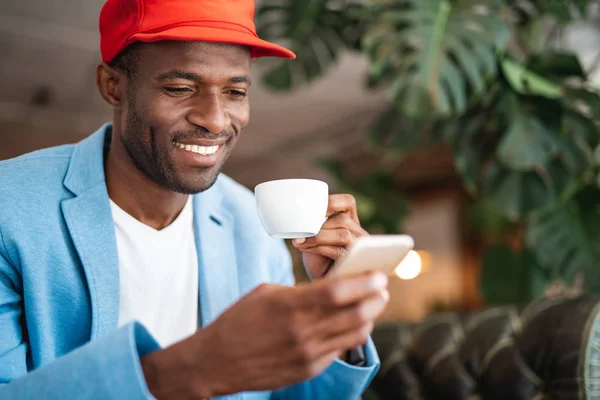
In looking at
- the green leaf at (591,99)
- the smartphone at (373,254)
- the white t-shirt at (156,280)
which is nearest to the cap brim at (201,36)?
the white t-shirt at (156,280)

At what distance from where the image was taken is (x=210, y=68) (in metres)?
0.92

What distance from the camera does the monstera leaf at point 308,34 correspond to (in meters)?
2.39

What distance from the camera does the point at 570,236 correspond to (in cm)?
208

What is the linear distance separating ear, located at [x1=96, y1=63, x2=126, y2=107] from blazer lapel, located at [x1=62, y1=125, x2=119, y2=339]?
0.13 m

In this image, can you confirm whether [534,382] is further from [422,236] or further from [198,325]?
[422,236]

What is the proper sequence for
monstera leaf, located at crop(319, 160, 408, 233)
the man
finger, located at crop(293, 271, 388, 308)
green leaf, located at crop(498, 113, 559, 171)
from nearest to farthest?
finger, located at crop(293, 271, 388, 308) → the man → green leaf, located at crop(498, 113, 559, 171) → monstera leaf, located at crop(319, 160, 408, 233)

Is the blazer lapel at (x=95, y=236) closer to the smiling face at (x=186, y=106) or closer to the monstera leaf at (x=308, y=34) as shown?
the smiling face at (x=186, y=106)

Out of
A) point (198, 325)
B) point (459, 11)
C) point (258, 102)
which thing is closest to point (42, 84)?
point (258, 102)

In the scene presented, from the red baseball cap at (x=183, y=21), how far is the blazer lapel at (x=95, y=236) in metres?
0.25

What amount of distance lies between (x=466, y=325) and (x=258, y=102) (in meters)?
4.72

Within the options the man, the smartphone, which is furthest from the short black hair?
the smartphone

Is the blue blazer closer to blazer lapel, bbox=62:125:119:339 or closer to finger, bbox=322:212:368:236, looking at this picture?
blazer lapel, bbox=62:125:119:339

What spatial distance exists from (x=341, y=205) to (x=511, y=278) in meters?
1.69

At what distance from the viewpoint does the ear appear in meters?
1.05
